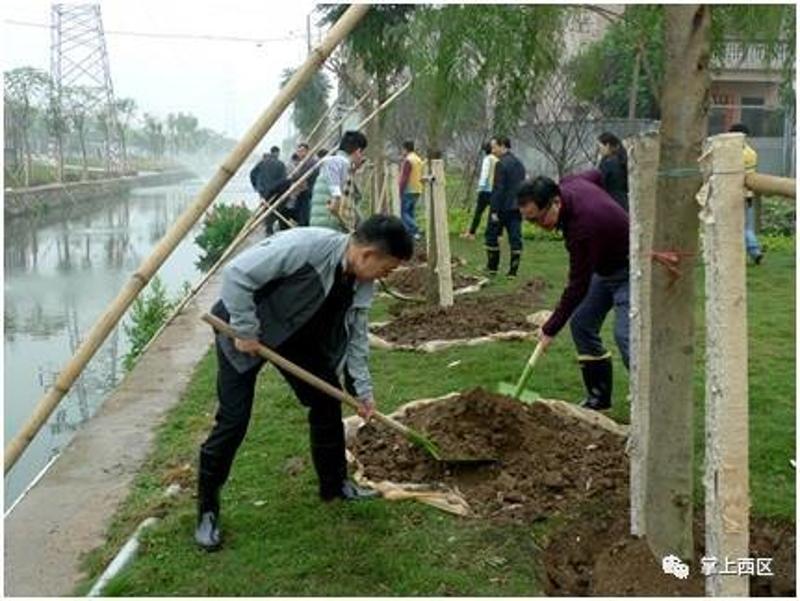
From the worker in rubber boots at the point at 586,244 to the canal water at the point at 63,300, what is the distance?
4.78 ft

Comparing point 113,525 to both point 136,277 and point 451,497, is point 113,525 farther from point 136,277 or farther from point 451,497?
point 136,277

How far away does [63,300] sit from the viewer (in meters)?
14.2

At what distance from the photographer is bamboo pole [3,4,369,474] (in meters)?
2.65

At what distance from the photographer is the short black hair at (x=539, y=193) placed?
171 inches

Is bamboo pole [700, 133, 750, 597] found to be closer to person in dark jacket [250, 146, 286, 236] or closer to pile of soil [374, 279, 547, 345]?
pile of soil [374, 279, 547, 345]

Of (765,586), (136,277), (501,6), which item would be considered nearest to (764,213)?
(501,6)

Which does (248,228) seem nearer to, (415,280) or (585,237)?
(585,237)

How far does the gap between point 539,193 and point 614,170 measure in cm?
426

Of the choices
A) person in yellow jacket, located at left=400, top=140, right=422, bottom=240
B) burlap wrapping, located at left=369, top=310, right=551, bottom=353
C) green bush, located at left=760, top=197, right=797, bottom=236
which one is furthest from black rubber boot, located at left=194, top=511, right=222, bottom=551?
green bush, located at left=760, top=197, right=797, bottom=236

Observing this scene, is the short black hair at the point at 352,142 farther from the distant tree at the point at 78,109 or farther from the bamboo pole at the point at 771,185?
the distant tree at the point at 78,109

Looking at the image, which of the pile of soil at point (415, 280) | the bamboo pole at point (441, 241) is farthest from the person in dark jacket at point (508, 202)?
the bamboo pole at point (441, 241)

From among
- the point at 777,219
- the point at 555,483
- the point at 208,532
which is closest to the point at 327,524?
the point at 208,532

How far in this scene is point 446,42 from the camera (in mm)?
4473

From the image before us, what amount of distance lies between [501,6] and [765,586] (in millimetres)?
2689
